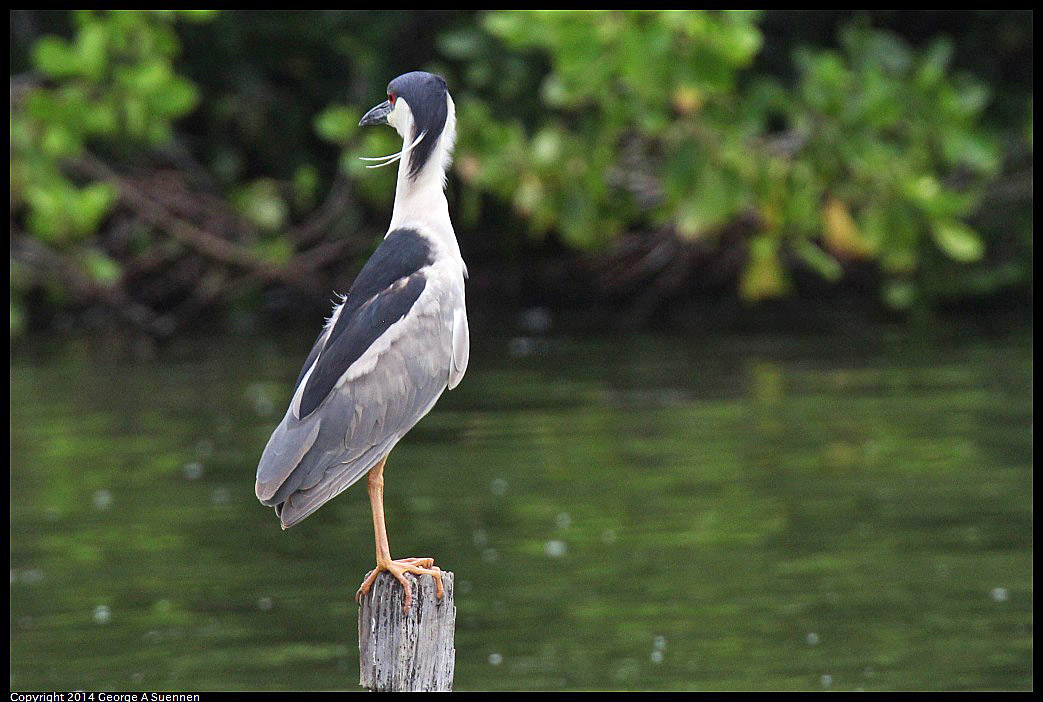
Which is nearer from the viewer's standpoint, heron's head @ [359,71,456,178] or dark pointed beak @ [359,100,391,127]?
heron's head @ [359,71,456,178]

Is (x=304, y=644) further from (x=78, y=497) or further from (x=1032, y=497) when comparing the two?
(x=1032, y=497)

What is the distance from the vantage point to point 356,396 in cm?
456

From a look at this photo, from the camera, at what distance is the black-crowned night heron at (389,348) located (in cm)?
444

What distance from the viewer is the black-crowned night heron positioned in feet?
14.6

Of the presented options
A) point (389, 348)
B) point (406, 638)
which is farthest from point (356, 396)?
point (406, 638)

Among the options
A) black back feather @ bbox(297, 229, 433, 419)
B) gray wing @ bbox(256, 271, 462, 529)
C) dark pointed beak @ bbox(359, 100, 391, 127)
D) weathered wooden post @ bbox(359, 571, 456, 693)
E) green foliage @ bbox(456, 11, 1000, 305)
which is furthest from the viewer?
green foliage @ bbox(456, 11, 1000, 305)

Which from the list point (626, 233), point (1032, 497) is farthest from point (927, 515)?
point (626, 233)

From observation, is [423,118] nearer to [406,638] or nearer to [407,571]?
[407,571]

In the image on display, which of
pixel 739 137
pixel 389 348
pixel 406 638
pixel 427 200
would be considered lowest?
pixel 406 638

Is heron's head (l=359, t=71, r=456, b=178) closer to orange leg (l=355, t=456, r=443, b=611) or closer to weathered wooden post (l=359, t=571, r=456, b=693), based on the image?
orange leg (l=355, t=456, r=443, b=611)

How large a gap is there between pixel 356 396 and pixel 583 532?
5.33 meters

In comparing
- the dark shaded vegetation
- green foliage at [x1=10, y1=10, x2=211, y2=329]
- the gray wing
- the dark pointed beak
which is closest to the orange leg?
the gray wing

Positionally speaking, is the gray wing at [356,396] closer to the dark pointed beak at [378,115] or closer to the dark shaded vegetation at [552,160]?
the dark pointed beak at [378,115]

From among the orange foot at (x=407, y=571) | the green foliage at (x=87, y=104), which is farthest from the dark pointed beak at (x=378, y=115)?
the green foliage at (x=87, y=104)
